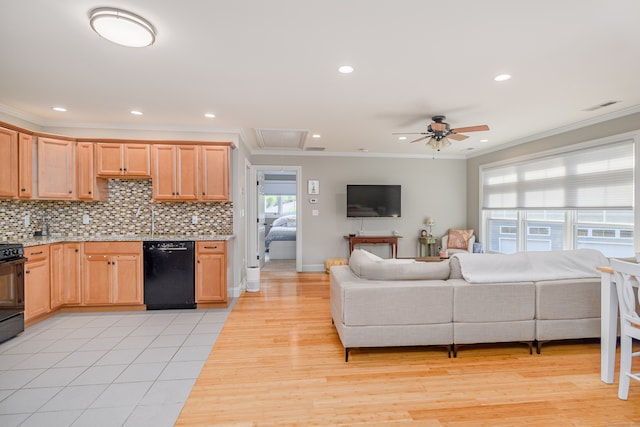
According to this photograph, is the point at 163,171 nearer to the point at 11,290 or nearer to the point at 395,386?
the point at 11,290

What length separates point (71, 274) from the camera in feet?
12.3

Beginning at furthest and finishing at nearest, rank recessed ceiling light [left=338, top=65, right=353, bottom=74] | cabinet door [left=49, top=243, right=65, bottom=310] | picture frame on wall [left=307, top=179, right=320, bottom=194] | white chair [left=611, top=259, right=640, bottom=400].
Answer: picture frame on wall [left=307, top=179, right=320, bottom=194]
cabinet door [left=49, top=243, right=65, bottom=310]
recessed ceiling light [left=338, top=65, right=353, bottom=74]
white chair [left=611, top=259, right=640, bottom=400]

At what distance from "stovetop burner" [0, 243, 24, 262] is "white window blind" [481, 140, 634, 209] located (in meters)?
6.77

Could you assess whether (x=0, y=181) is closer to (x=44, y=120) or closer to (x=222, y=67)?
(x=44, y=120)

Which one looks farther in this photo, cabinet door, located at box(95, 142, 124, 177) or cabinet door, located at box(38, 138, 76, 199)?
cabinet door, located at box(95, 142, 124, 177)

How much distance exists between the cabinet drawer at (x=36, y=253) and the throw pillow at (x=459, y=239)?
6404 mm

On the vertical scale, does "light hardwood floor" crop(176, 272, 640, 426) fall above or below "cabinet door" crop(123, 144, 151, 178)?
below

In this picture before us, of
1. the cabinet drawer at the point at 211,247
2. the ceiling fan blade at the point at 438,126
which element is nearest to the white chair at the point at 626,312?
the ceiling fan blade at the point at 438,126

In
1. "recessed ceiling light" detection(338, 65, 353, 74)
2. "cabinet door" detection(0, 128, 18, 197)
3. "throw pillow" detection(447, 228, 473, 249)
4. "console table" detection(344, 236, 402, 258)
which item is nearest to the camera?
"recessed ceiling light" detection(338, 65, 353, 74)

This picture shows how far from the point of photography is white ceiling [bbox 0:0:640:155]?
1.85 meters

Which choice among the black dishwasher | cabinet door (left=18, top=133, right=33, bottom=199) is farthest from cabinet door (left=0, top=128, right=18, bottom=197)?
the black dishwasher

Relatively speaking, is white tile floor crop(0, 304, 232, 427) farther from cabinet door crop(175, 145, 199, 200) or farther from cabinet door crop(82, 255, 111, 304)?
Result: cabinet door crop(175, 145, 199, 200)

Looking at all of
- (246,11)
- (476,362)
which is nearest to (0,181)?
(246,11)

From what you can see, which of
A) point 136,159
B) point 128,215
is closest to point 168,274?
point 128,215
